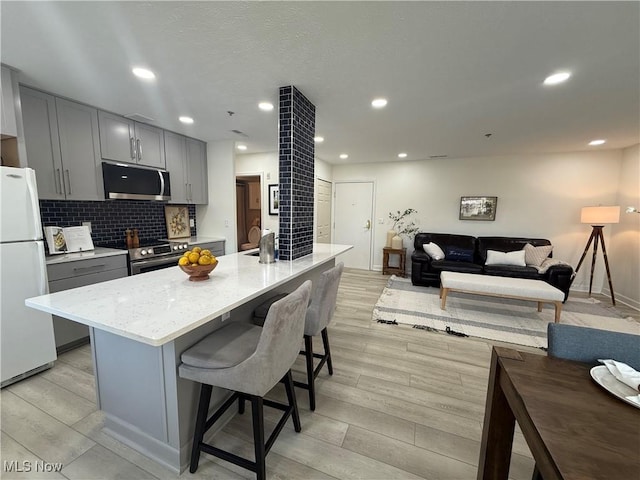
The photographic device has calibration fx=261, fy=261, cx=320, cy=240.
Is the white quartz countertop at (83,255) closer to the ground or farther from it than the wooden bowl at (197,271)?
closer to the ground

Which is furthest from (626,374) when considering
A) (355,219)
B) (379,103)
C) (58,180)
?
(355,219)

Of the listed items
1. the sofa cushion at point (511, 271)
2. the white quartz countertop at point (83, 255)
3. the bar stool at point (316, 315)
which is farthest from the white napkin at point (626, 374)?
the sofa cushion at point (511, 271)

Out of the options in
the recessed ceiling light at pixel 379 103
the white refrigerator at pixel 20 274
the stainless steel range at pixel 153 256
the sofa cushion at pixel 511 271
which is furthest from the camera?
the sofa cushion at pixel 511 271

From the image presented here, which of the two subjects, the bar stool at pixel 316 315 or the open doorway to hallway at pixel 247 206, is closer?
the bar stool at pixel 316 315

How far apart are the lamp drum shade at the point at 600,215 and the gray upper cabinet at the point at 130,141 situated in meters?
6.40

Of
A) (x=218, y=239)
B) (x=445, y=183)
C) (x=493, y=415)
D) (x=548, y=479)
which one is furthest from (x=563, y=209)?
(x=218, y=239)

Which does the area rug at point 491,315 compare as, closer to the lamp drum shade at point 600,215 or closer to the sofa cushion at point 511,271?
the sofa cushion at point 511,271

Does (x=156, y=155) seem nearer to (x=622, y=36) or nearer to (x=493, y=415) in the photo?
(x=493, y=415)

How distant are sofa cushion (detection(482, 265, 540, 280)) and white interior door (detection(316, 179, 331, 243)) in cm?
309

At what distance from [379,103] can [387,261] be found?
3.55 meters

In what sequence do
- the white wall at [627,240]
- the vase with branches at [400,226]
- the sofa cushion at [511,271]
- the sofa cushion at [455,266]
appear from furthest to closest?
the vase with branches at [400,226] → the sofa cushion at [455,266] → the sofa cushion at [511,271] → the white wall at [627,240]

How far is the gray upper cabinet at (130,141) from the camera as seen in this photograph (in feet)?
9.43

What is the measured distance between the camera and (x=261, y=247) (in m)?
2.23

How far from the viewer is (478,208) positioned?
507cm
